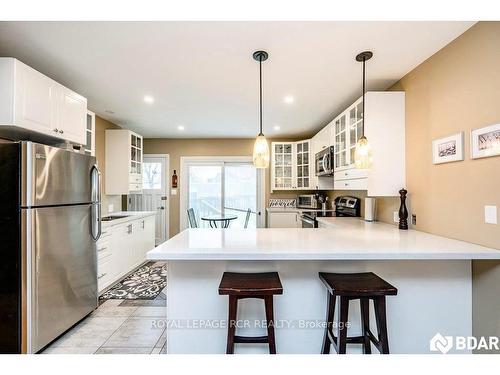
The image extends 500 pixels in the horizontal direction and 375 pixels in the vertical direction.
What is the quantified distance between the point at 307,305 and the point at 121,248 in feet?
8.99

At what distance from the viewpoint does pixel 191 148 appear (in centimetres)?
537

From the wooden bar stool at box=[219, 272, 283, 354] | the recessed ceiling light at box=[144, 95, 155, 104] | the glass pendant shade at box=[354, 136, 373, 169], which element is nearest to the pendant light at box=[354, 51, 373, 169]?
the glass pendant shade at box=[354, 136, 373, 169]

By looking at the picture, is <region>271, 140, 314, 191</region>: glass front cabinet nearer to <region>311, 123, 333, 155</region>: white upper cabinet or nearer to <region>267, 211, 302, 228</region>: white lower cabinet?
<region>311, 123, 333, 155</region>: white upper cabinet

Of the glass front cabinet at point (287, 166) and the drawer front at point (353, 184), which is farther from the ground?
the glass front cabinet at point (287, 166)

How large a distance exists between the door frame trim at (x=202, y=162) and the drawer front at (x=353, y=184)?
2219 millimetres

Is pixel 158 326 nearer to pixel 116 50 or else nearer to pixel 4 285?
pixel 4 285

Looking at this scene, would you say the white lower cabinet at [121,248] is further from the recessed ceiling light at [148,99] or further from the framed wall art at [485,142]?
the framed wall art at [485,142]

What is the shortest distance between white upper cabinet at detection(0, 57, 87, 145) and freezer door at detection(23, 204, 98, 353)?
71cm

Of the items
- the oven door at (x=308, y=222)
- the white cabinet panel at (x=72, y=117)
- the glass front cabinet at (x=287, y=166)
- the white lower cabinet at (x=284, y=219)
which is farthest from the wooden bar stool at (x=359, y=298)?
the glass front cabinet at (x=287, y=166)

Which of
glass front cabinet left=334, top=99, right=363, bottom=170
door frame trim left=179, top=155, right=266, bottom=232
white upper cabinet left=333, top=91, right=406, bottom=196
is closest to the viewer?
white upper cabinet left=333, top=91, right=406, bottom=196

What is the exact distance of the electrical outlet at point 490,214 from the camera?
155 centimetres

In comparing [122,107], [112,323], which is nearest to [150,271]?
[112,323]

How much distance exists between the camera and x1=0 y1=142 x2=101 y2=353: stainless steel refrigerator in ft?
5.83

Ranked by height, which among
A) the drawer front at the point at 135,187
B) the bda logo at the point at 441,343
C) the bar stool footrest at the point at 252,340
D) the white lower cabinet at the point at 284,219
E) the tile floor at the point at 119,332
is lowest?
the tile floor at the point at 119,332
